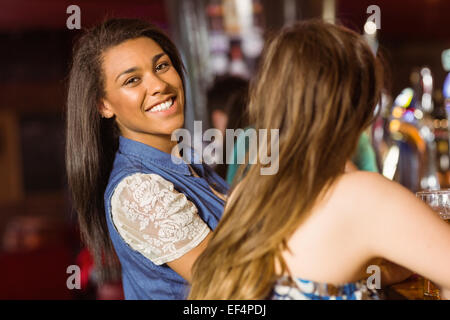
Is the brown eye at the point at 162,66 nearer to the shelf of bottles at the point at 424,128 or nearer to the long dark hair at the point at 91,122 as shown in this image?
Answer: the long dark hair at the point at 91,122

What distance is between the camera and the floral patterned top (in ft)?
3.41

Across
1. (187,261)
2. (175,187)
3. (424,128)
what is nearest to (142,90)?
(175,187)

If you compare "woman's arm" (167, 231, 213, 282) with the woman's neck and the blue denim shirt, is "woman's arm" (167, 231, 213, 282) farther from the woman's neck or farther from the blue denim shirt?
the woman's neck

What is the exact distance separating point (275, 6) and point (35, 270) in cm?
269

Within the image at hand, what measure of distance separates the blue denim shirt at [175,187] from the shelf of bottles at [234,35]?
2.86 meters

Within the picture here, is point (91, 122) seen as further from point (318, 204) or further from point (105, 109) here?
point (318, 204)

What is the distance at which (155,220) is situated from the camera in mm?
1296

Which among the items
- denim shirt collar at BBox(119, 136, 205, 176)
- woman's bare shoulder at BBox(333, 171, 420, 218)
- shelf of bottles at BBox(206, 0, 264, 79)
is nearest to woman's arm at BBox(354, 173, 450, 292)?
woman's bare shoulder at BBox(333, 171, 420, 218)

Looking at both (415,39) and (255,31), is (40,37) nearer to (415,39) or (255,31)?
(255,31)

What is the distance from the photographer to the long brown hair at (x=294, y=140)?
1031 millimetres

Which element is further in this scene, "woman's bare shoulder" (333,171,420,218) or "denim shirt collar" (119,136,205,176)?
"denim shirt collar" (119,136,205,176)

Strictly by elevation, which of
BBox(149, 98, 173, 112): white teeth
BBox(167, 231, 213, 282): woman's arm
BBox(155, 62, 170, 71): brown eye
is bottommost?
BBox(167, 231, 213, 282): woman's arm

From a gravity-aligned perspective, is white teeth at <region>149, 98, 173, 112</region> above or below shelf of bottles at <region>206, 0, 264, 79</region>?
below

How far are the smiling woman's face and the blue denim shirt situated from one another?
56 millimetres
